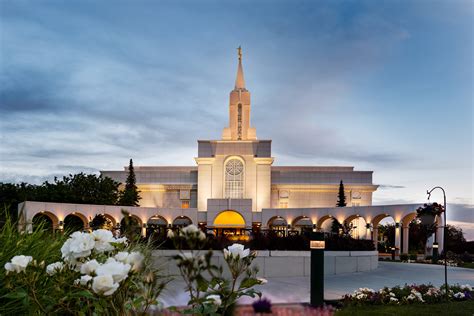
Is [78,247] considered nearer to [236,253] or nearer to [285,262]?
[236,253]

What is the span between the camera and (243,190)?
55312 mm

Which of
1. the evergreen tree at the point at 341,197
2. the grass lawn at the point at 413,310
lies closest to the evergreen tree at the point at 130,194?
the evergreen tree at the point at 341,197

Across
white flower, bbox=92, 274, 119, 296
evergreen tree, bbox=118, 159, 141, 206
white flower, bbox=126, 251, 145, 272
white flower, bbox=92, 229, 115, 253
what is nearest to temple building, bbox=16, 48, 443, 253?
evergreen tree, bbox=118, 159, 141, 206

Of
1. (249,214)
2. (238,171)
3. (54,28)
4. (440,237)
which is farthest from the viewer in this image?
(238,171)

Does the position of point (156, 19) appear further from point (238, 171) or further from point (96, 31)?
point (238, 171)

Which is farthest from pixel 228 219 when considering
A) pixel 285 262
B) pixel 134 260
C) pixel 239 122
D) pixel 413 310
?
pixel 134 260

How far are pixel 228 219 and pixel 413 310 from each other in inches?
1559

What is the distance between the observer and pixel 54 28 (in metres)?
15.6

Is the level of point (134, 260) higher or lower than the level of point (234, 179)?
lower

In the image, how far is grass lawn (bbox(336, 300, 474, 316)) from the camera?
8789 mm

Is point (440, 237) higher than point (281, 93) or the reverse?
the reverse

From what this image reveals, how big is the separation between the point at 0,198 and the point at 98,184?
8.67m

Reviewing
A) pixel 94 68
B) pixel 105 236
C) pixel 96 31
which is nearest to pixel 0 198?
pixel 94 68

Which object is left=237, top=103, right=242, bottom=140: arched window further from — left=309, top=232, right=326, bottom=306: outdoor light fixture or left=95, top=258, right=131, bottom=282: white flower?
left=95, top=258, right=131, bottom=282: white flower
